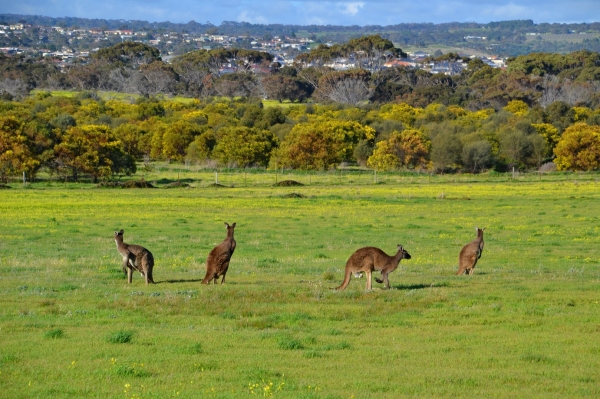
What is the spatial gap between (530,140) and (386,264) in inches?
3387

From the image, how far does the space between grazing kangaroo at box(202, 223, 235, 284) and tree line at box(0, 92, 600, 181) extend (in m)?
54.0

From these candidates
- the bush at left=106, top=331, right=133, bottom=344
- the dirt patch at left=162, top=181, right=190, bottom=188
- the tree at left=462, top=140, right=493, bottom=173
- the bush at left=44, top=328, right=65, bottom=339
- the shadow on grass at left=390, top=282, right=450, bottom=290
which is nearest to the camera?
the bush at left=106, top=331, right=133, bottom=344

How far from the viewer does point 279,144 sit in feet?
315

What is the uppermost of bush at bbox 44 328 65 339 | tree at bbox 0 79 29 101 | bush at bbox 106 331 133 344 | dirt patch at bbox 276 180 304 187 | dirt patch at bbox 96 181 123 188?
tree at bbox 0 79 29 101

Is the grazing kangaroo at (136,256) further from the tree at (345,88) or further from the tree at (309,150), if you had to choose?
the tree at (345,88)

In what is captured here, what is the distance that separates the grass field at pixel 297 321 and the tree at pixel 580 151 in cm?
5740

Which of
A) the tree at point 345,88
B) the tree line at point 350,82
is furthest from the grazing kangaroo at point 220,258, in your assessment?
the tree at point 345,88

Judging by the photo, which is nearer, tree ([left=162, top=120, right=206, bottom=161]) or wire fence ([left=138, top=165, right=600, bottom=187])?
wire fence ([left=138, top=165, right=600, bottom=187])

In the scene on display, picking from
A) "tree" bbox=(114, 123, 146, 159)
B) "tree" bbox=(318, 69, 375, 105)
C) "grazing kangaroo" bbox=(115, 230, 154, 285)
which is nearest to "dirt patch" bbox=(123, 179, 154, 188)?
"tree" bbox=(114, 123, 146, 159)

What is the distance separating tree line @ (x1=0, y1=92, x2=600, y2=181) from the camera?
7138cm

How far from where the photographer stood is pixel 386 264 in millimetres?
16750

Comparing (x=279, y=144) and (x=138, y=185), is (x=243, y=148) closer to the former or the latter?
(x=279, y=144)

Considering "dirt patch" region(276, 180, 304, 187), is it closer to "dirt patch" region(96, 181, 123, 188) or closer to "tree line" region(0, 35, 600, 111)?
"dirt patch" region(96, 181, 123, 188)

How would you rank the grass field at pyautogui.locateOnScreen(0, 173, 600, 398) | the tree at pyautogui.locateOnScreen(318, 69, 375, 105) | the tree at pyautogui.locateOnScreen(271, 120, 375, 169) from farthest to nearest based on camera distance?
the tree at pyautogui.locateOnScreen(318, 69, 375, 105), the tree at pyautogui.locateOnScreen(271, 120, 375, 169), the grass field at pyautogui.locateOnScreen(0, 173, 600, 398)
